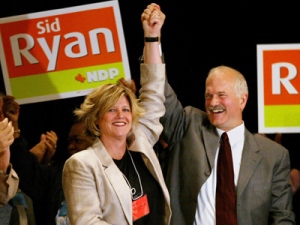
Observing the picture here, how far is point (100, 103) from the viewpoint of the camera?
10.8ft

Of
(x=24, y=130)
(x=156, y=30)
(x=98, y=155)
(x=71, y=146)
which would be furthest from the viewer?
(x=24, y=130)

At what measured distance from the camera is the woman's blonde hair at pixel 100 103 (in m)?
3.28

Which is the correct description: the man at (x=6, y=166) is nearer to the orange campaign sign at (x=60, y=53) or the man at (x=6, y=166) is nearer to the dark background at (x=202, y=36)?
the orange campaign sign at (x=60, y=53)

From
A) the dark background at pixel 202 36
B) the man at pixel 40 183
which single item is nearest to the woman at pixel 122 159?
the man at pixel 40 183

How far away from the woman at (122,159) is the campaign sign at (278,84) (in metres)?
1.00

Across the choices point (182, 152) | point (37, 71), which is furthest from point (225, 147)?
point (37, 71)

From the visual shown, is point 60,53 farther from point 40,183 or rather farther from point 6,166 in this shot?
A: point 6,166

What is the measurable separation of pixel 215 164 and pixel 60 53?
1.29 meters

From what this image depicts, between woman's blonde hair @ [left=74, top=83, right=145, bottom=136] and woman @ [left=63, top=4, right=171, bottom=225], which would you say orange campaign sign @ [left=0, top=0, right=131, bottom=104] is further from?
woman's blonde hair @ [left=74, top=83, right=145, bottom=136]

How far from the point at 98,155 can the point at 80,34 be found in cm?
129

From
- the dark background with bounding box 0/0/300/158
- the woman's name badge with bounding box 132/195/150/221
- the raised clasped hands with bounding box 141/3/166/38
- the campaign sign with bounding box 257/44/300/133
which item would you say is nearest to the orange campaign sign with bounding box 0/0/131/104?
the dark background with bounding box 0/0/300/158

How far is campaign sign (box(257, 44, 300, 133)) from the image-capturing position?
436 cm

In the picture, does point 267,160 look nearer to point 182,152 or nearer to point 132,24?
point 182,152

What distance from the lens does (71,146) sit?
427 centimetres
